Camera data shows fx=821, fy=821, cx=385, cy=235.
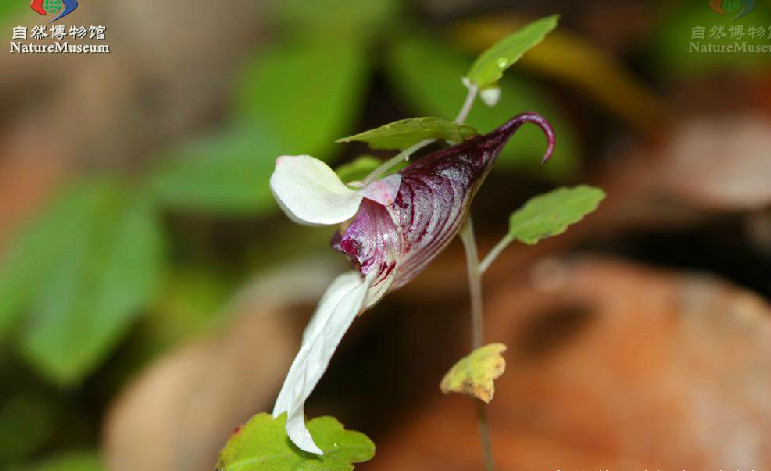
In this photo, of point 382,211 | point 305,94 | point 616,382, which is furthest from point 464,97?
point 382,211

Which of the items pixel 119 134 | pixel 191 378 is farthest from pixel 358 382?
pixel 119 134

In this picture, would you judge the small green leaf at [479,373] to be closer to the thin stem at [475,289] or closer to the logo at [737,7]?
the thin stem at [475,289]

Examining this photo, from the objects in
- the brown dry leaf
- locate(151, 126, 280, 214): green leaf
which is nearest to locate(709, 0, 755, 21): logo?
the brown dry leaf

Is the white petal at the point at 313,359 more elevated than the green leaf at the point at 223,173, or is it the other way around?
the white petal at the point at 313,359

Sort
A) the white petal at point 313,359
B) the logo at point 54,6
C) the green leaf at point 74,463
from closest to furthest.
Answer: the white petal at point 313,359 < the green leaf at point 74,463 < the logo at point 54,6

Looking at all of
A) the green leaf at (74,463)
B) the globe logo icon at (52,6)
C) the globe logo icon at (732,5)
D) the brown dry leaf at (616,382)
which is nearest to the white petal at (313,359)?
the brown dry leaf at (616,382)

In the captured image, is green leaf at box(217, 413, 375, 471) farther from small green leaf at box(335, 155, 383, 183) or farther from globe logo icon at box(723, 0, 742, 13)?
globe logo icon at box(723, 0, 742, 13)
